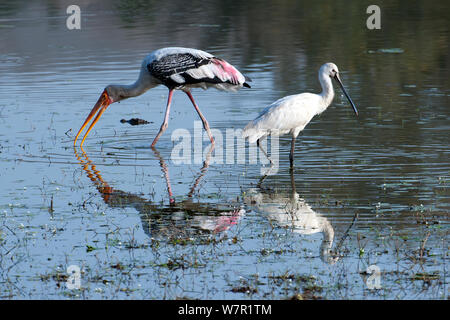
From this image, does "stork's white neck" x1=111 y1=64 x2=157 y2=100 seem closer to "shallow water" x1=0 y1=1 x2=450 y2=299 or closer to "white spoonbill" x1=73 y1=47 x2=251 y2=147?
"white spoonbill" x1=73 y1=47 x2=251 y2=147

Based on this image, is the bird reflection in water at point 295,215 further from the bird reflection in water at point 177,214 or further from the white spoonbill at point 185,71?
the white spoonbill at point 185,71

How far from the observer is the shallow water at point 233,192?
6676 millimetres

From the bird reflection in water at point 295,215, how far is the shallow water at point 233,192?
20 millimetres

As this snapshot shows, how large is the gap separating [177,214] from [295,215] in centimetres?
113

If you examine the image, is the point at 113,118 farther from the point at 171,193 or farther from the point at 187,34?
the point at 187,34

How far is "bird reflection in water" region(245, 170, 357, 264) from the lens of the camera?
23.9 ft

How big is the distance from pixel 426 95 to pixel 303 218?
791 cm

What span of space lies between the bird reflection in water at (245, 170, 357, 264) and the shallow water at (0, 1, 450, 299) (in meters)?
0.02

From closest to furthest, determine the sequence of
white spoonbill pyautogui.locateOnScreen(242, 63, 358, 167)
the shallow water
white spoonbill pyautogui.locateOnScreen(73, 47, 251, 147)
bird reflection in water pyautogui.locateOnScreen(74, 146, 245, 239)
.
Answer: the shallow water, bird reflection in water pyautogui.locateOnScreen(74, 146, 245, 239), white spoonbill pyautogui.locateOnScreen(242, 63, 358, 167), white spoonbill pyautogui.locateOnScreen(73, 47, 251, 147)

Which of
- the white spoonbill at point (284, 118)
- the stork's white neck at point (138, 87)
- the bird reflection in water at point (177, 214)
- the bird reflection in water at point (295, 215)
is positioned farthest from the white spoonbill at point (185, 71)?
the bird reflection in water at point (295, 215)

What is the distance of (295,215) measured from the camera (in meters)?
8.36

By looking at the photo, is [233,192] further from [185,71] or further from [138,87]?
[138,87]

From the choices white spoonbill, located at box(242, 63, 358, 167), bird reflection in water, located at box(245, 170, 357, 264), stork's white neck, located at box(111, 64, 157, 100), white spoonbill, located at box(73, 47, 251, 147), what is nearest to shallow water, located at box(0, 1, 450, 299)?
bird reflection in water, located at box(245, 170, 357, 264)
